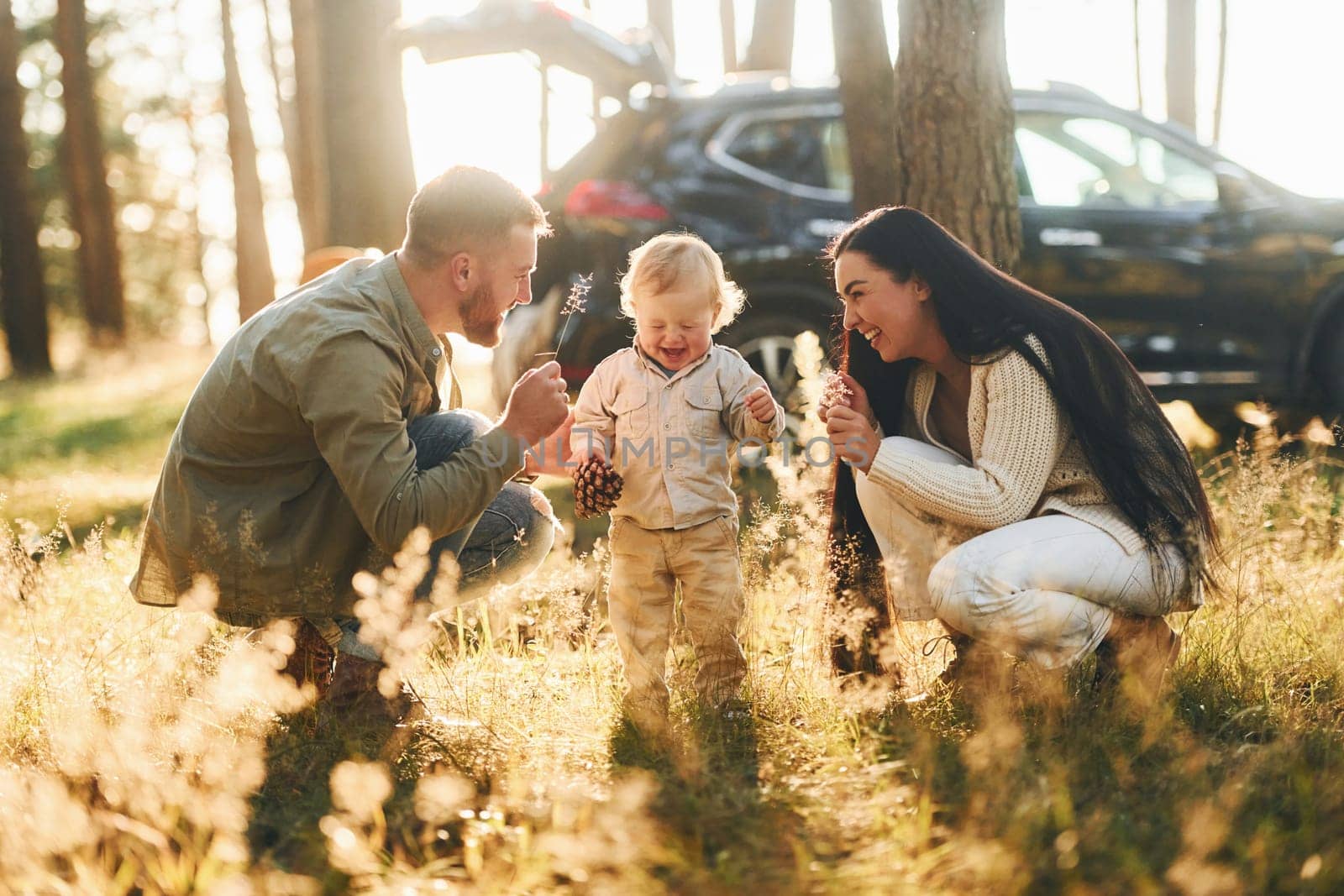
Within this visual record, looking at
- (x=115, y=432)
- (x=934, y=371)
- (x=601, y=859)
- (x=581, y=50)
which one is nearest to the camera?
(x=601, y=859)

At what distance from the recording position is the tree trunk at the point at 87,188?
60.6ft

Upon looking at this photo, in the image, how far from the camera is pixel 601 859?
2371 millimetres

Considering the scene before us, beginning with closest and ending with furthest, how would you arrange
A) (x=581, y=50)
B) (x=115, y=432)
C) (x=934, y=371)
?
(x=934, y=371)
(x=581, y=50)
(x=115, y=432)

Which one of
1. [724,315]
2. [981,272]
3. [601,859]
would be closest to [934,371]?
[981,272]

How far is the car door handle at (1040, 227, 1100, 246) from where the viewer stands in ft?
22.7

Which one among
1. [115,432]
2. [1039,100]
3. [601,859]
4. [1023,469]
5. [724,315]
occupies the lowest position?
[115,432]

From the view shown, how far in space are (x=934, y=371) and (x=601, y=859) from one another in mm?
1784

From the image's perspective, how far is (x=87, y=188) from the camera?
19516mm

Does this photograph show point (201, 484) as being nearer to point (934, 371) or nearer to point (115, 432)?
point (934, 371)

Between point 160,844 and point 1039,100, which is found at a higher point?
point 1039,100

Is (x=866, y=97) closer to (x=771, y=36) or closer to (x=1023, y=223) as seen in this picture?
(x=1023, y=223)

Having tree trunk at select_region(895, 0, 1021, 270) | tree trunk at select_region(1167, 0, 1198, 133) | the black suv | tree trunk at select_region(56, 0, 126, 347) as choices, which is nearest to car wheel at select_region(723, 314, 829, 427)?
the black suv

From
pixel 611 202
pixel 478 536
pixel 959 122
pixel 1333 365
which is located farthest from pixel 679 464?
pixel 1333 365

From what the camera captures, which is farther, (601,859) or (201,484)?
(201,484)
